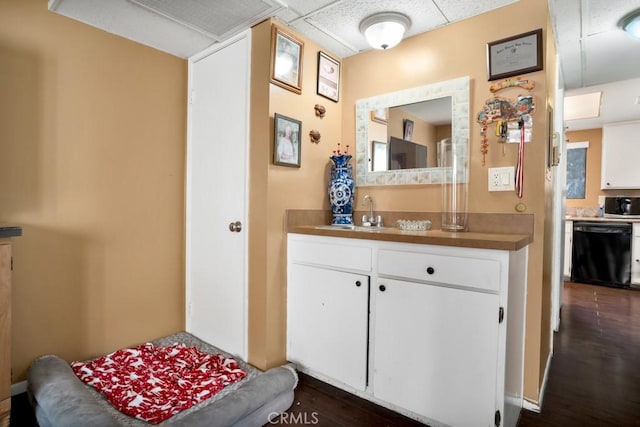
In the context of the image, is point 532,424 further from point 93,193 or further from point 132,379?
point 93,193

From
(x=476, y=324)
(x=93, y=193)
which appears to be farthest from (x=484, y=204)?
(x=93, y=193)

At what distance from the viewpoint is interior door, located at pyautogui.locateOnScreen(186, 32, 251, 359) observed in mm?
2100

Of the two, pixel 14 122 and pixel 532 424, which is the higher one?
pixel 14 122

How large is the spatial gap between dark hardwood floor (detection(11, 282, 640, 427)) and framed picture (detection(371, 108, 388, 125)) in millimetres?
1671

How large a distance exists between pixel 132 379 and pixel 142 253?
0.81 meters

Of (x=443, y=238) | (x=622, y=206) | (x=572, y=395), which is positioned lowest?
(x=572, y=395)

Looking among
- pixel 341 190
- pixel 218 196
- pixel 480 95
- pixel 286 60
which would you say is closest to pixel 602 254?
pixel 480 95

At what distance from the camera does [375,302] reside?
168 cm

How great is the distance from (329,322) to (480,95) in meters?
1.52

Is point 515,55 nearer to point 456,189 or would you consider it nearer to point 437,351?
point 456,189

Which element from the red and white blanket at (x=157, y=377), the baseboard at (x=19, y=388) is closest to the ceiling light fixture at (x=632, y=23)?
the red and white blanket at (x=157, y=377)

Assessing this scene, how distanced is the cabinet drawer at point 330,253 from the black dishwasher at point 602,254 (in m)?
4.35

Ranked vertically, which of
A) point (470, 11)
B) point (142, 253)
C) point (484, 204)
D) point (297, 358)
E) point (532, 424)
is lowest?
point (532, 424)

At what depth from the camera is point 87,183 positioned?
2.01 metres
